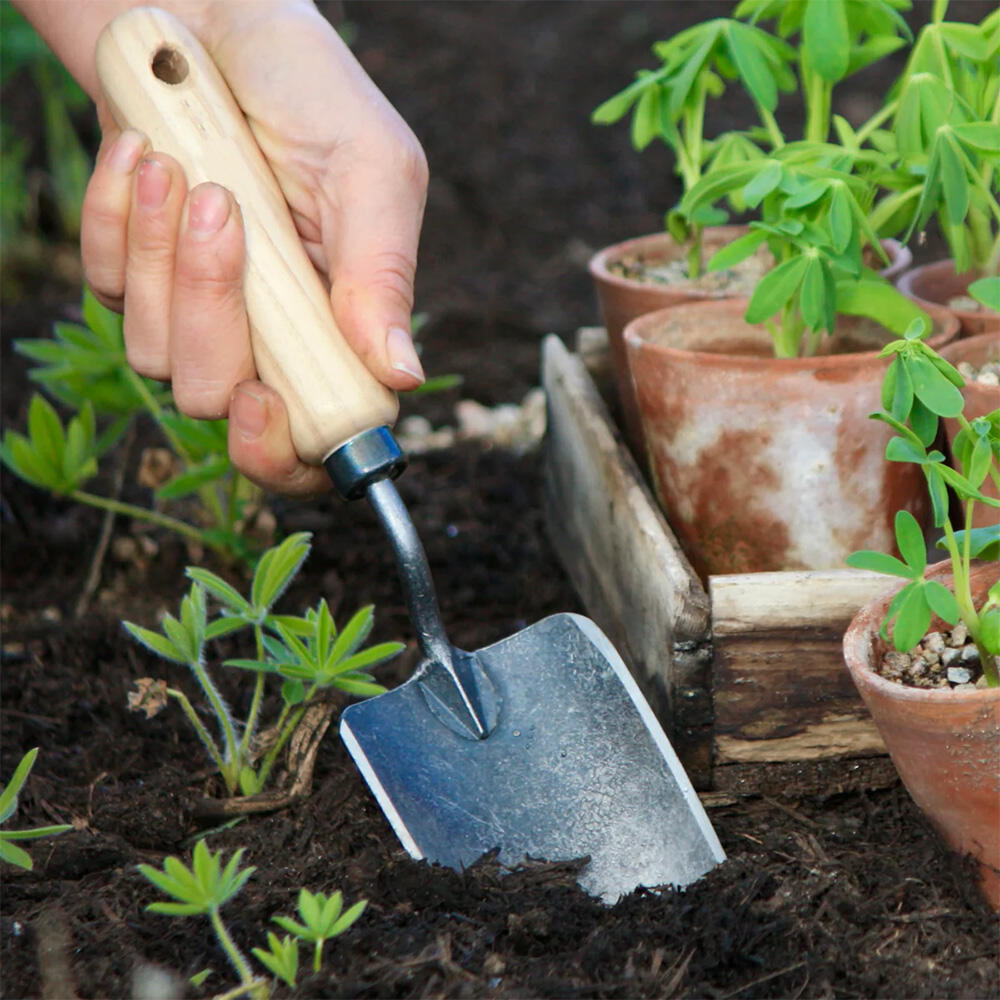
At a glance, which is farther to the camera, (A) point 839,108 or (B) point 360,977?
(A) point 839,108

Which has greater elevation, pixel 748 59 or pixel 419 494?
pixel 748 59

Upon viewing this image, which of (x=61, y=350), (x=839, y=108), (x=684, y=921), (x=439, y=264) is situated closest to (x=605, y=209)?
(x=439, y=264)

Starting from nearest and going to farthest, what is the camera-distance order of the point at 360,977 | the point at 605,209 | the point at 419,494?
the point at 360,977, the point at 419,494, the point at 605,209

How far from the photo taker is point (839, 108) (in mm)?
3785

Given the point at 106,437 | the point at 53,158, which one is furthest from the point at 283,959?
the point at 53,158

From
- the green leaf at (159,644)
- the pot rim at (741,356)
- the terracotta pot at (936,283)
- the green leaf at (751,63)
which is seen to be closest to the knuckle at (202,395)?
the green leaf at (159,644)

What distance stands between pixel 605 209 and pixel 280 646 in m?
2.51

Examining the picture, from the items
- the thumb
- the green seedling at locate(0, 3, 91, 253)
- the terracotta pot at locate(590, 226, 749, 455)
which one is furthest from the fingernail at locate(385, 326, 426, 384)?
the green seedling at locate(0, 3, 91, 253)

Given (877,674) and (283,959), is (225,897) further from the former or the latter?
(877,674)

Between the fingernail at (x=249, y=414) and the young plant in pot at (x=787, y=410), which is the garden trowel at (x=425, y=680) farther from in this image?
the young plant in pot at (x=787, y=410)

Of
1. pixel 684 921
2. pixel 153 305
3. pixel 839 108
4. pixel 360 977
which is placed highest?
pixel 153 305

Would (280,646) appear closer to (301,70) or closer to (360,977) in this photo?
(360,977)

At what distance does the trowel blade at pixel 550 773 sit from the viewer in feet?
3.82

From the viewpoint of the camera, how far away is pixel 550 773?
4.04ft
